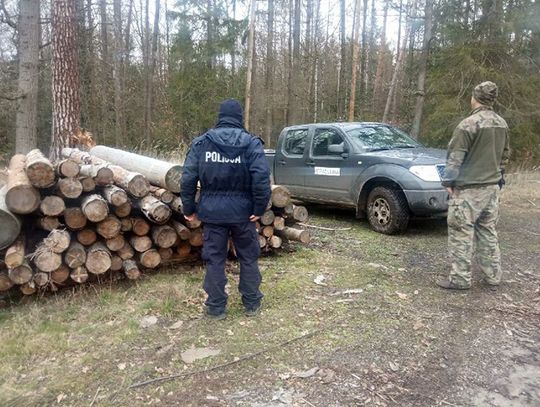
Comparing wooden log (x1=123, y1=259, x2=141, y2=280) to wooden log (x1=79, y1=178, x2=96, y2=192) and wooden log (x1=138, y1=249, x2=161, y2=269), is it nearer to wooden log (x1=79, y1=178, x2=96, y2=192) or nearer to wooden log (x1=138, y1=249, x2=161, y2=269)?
wooden log (x1=138, y1=249, x2=161, y2=269)

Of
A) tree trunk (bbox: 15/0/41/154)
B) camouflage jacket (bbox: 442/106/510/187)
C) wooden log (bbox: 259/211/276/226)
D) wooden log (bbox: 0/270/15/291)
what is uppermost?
tree trunk (bbox: 15/0/41/154)

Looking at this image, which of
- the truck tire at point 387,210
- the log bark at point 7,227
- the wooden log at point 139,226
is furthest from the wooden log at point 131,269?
the truck tire at point 387,210

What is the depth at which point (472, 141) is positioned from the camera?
4.61 meters

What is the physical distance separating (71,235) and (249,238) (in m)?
1.93

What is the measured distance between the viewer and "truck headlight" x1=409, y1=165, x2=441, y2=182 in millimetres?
6463

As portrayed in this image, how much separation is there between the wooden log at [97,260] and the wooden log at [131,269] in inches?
8.5

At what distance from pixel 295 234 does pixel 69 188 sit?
2.78 metres

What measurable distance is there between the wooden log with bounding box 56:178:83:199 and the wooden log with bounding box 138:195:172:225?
64 centimetres

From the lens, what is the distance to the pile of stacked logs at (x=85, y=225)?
13.9ft

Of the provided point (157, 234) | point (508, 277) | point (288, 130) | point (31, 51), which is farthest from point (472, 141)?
point (31, 51)

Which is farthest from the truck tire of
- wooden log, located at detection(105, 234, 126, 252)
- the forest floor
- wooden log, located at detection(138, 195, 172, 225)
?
wooden log, located at detection(105, 234, 126, 252)

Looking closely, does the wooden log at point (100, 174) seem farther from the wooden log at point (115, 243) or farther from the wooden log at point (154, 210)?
the wooden log at point (115, 243)

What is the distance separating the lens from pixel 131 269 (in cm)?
473

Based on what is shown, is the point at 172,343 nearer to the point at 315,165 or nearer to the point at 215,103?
the point at 315,165
